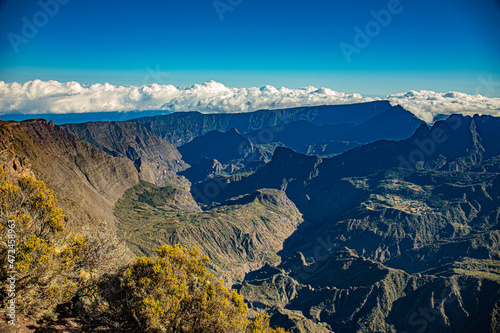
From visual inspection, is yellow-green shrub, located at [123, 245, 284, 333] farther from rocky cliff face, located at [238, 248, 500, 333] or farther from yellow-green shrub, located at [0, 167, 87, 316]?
rocky cliff face, located at [238, 248, 500, 333]

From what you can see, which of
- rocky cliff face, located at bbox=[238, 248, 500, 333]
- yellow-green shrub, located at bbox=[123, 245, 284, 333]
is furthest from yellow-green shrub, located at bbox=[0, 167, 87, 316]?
rocky cliff face, located at bbox=[238, 248, 500, 333]

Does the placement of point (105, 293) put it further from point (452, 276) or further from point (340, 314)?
point (452, 276)

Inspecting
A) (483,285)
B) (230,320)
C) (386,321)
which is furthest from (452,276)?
(230,320)

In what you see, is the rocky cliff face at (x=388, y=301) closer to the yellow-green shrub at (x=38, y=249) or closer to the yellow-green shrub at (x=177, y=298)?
the yellow-green shrub at (x=177, y=298)

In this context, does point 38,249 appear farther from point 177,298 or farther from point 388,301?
point 388,301

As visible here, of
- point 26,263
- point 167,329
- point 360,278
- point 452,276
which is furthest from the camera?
point 360,278

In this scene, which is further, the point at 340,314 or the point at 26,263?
the point at 340,314

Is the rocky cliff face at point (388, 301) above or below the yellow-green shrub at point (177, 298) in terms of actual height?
below

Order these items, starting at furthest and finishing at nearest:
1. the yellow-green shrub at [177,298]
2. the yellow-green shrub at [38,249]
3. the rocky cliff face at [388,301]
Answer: the rocky cliff face at [388,301], the yellow-green shrub at [177,298], the yellow-green shrub at [38,249]

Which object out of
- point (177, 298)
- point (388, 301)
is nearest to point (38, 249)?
point (177, 298)

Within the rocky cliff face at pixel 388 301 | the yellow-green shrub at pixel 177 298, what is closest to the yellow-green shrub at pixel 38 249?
the yellow-green shrub at pixel 177 298

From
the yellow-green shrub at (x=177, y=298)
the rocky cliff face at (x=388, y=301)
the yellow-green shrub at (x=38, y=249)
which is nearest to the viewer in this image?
the yellow-green shrub at (x=38, y=249)
